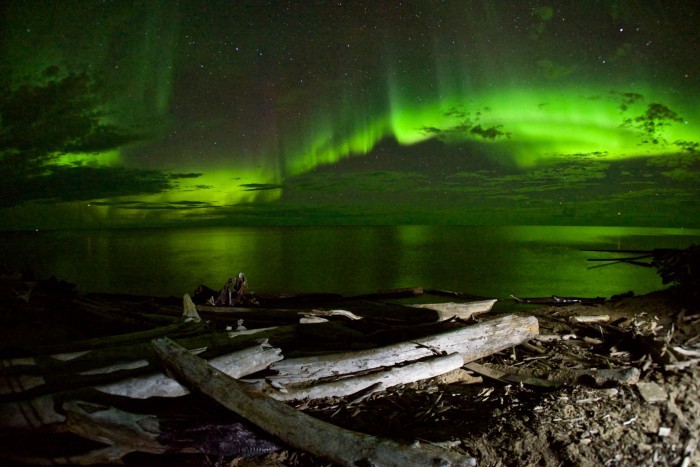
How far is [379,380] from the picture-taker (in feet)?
16.8

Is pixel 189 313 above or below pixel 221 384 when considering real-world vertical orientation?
above

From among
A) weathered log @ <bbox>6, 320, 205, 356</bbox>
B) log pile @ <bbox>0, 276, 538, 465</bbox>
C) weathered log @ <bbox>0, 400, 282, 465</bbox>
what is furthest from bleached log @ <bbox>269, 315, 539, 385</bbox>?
weathered log @ <bbox>6, 320, 205, 356</bbox>

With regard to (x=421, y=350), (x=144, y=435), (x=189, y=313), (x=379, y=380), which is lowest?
(x=379, y=380)

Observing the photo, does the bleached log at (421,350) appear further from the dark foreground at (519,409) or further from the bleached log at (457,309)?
the bleached log at (457,309)

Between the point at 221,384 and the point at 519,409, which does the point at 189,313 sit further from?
the point at 519,409

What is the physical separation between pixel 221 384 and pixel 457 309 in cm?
564

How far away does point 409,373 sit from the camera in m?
5.33

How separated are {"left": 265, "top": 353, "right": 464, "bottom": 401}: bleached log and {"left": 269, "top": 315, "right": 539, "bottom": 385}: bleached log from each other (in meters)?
0.17

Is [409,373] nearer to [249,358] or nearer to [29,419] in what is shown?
[249,358]

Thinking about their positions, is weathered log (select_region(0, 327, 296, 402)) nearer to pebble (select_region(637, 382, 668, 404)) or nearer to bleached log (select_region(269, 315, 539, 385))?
bleached log (select_region(269, 315, 539, 385))

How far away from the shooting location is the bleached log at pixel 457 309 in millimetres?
8228

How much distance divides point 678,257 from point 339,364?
7.18 metres

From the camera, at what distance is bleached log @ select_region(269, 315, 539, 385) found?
503 cm

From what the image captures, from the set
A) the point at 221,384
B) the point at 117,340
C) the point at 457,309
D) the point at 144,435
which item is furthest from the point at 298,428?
the point at 457,309
